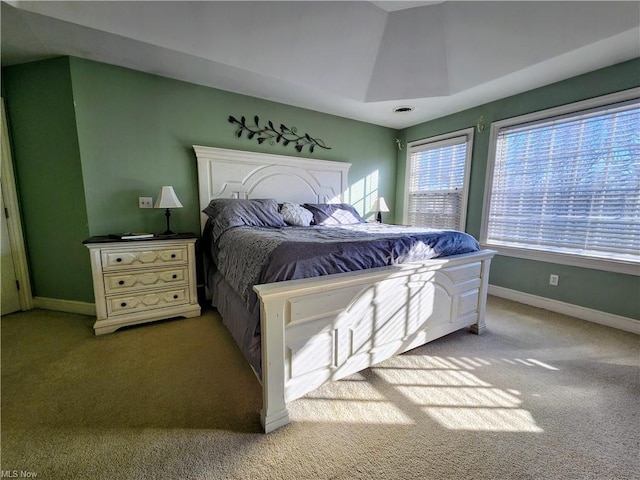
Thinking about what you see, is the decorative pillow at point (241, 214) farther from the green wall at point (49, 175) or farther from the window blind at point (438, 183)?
the window blind at point (438, 183)

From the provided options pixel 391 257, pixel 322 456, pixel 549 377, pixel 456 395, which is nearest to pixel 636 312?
pixel 549 377

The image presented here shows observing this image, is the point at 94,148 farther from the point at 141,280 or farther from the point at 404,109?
the point at 404,109

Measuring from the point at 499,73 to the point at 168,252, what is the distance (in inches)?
140

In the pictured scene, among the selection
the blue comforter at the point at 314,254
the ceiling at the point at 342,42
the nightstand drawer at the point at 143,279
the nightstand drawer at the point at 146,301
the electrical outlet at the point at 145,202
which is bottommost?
the nightstand drawer at the point at 146,301

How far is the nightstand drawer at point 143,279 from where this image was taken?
213 centimetres

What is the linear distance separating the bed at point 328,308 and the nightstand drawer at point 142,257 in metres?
0.31

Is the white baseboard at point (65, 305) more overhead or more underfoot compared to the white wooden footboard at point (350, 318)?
more underfoot

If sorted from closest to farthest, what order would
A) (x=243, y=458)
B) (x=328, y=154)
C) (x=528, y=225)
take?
(x=243, y=458)
(x=528, y=225)
(x=328, y=154)

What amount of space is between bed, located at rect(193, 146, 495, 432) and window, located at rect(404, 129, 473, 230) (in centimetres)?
172

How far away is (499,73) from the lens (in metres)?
2.46

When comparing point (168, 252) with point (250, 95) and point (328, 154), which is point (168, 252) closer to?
point (250, 95)

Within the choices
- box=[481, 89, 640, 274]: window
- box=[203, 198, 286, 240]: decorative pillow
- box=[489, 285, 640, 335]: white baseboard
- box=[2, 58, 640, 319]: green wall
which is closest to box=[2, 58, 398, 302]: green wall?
box=[2, 58, 640, 319]: green wall

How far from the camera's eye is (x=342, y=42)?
2.45 m

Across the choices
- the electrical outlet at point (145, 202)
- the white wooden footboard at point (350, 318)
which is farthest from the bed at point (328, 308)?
the electrical outlet at point (145, 202)
